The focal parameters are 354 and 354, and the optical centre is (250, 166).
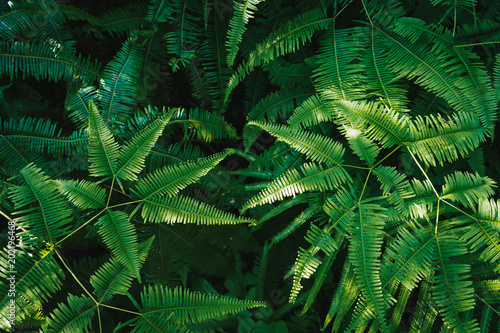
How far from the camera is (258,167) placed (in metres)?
2.59

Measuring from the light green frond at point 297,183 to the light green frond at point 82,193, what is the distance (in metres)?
0.89

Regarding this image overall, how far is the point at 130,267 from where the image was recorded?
80.3 inches

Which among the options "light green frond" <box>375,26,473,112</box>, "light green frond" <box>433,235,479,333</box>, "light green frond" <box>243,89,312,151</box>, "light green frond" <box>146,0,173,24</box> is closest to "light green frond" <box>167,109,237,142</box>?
"light green frond" <box>243,89,312,151</box>

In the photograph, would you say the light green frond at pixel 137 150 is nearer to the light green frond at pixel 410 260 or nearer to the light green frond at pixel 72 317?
the light green frond at pixel 72 317

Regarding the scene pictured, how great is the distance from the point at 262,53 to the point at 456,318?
2.01 m

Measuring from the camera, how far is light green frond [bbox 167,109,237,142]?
2.62 m

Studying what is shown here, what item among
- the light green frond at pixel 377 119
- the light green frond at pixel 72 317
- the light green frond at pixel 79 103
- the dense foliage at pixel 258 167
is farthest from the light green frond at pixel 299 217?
the light green frond at pixel 79 103

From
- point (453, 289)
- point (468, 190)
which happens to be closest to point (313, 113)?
point (468, 190)

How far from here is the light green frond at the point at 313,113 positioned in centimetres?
236

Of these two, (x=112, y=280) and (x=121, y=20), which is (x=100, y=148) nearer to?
(x=112, y=280)

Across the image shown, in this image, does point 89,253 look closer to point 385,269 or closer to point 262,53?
point 262,53

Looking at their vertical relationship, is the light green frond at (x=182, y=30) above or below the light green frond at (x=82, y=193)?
above

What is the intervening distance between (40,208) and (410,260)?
2227 mm

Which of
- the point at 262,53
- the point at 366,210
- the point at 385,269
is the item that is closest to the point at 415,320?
the point at 385,269
